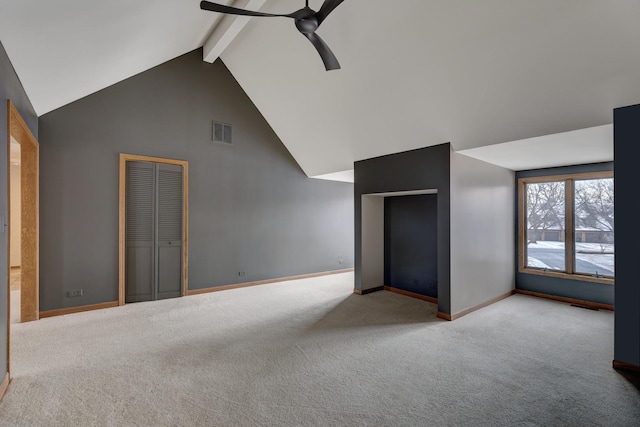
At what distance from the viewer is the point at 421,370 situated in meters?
2.70

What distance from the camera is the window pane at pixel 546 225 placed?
504 centimetres

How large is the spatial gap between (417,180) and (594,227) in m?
2.84

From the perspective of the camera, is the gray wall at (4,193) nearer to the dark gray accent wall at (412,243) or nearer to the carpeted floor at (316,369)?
the carpeted floor at (316,369)

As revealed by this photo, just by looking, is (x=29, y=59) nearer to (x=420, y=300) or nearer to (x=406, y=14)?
(x=406, y=14)

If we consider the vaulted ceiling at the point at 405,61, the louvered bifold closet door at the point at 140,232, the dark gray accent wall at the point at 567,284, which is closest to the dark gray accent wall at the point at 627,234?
the vaulted ceiling at the point at 405,61

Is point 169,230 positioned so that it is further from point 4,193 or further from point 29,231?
point 4,193

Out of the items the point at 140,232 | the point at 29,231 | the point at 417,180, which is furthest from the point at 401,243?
the point at 29,231

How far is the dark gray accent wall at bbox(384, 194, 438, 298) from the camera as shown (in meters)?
5.04

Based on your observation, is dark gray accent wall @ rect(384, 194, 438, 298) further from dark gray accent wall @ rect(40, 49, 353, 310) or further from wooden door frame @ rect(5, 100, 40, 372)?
wooden door frame @ rect(5, 100, 40, 372)

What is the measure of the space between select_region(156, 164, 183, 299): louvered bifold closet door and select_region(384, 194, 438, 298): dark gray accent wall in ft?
11.5

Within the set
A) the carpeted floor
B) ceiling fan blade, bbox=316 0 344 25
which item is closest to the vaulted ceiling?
ceiling fan blade, bbox=316 0 344 25

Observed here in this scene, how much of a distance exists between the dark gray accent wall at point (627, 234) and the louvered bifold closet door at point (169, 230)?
5.32 meters

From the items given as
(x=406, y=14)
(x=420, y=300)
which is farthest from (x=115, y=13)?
(x=420, y=300)

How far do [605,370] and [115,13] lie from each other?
5.13 m
